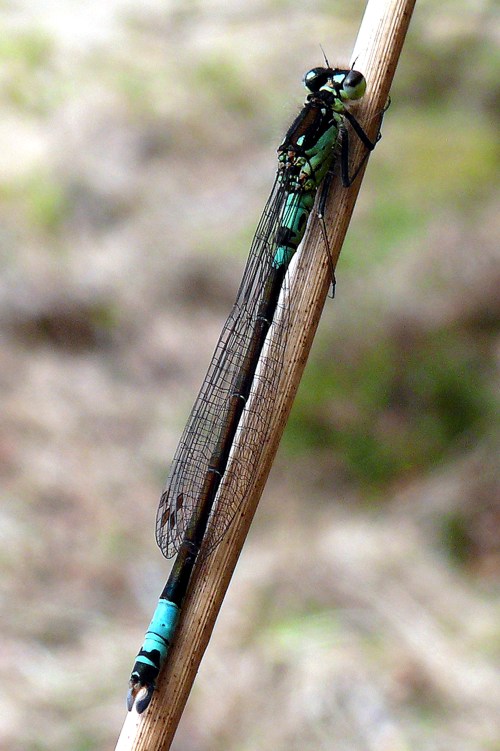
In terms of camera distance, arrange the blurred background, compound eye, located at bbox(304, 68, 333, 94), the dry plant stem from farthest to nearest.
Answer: the blurred background → compound eye, located at bbox(304, 68, 333, 94) → the dry plant stem

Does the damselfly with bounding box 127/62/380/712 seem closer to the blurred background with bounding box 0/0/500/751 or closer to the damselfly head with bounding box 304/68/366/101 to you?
the damselfly head with bounding box 304/68/366/101

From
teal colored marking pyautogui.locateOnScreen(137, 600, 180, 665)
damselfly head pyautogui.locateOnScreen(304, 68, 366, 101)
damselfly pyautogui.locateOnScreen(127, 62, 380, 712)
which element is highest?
damselfly head pyautogui.locateOnScreen(304, 68, 366, 101)

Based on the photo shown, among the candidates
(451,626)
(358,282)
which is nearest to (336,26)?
(358,282)

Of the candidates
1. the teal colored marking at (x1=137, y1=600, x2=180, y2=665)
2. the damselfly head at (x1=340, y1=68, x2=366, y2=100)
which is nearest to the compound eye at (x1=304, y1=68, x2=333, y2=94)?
the damselfly head at (x1=340, y1=68, x2=366, y2=100)

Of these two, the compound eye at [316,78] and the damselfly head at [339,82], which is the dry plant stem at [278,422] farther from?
the compound eye at [316,78]

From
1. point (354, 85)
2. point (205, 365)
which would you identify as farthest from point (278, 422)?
point (205, 365)

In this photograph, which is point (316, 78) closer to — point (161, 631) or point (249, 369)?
point (249, 369)

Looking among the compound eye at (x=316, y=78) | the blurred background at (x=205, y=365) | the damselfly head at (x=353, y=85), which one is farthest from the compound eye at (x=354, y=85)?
the blurred background at (x=205, y=365)
